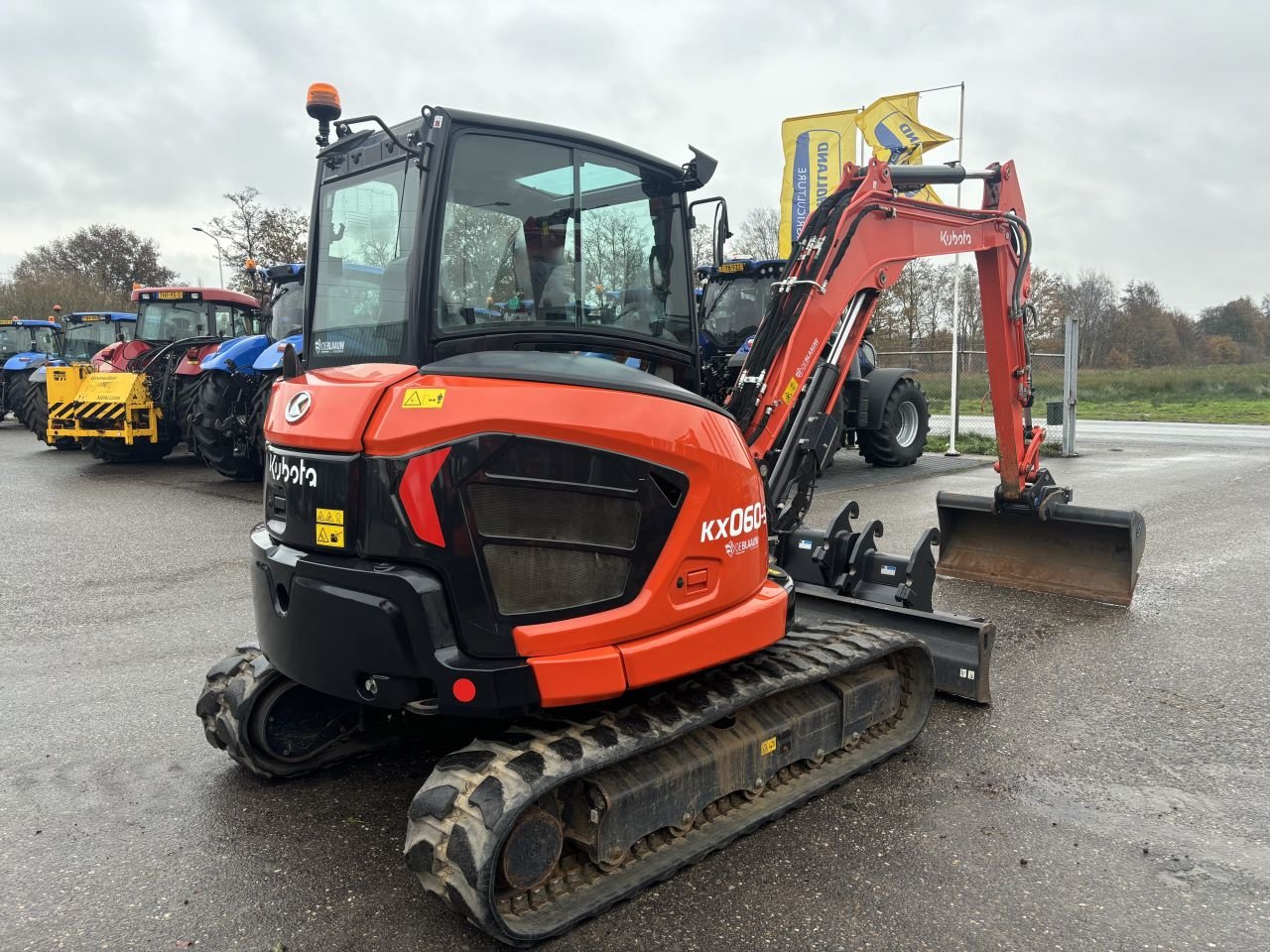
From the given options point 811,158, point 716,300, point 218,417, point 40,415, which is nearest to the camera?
point 218,417

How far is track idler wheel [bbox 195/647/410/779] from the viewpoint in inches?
143

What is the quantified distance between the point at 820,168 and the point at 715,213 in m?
13.4

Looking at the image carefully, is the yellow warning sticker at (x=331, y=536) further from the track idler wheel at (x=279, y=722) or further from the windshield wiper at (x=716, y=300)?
the windshield wiper at (x=716, y=300)

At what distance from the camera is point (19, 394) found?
2156cm

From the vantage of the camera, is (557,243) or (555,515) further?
(557,243)

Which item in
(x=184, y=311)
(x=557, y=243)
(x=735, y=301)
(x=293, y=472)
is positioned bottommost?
(x=293, y=472)

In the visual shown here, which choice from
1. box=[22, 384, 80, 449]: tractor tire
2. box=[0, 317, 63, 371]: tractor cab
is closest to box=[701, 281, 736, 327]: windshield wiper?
box=[22, 384, 80, 449]: tractor tire

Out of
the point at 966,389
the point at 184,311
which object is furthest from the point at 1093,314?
the point at 184,311

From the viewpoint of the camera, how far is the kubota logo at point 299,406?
3.07 metres

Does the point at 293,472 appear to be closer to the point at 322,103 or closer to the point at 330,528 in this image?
the point at 330,528

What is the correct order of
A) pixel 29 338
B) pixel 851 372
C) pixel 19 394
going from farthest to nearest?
1. pixel 29 338
2. pixel 19 394
3. pixel 851 372

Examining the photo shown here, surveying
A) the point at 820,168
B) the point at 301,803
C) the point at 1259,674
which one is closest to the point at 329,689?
the point at 301,803

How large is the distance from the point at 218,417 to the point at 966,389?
2468 centimetres

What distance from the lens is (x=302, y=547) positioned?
3.06 m
